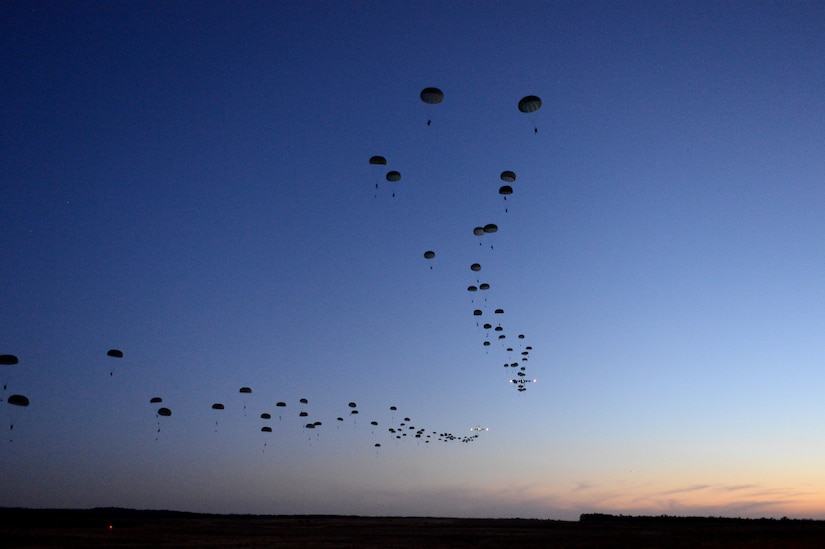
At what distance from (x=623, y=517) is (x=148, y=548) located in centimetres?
12810

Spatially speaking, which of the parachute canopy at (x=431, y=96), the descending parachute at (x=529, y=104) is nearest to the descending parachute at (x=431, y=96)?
the parachute canopy at (x=431, y=96)

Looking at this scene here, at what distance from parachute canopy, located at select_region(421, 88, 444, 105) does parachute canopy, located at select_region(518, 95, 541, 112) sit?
13.5 ft

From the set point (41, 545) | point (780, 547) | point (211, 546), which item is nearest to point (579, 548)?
point (780, 547)

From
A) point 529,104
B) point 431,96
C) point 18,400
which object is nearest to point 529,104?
point 529,104

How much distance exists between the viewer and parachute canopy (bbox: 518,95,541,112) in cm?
2903

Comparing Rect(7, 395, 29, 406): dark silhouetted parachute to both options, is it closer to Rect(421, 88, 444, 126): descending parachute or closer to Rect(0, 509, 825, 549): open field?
Rect(0, 509, 825, 549): open field

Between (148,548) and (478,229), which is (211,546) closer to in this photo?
(148,548)

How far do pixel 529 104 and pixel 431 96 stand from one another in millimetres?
5051

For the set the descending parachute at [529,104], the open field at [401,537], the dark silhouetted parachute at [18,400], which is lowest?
the open field at [401,537]

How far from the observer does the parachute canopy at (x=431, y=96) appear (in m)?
28.8

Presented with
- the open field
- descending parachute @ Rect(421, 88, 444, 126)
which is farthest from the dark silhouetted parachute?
descending parachute @ Rect(421, 88, 444, 126)

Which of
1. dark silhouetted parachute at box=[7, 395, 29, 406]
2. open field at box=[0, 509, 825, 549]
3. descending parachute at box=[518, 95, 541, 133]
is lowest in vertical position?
open field at box=[0, 509, 825, 549]

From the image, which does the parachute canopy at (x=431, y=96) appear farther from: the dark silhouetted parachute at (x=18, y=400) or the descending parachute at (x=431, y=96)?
the dark silhouetted parachute at (x=18, y=400)

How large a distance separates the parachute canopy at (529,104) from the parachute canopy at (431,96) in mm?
4113
